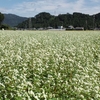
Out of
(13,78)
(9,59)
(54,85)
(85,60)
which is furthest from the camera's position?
(85,60)

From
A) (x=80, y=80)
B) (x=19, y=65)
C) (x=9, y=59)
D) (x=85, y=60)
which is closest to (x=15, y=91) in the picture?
(x=80, y=80)

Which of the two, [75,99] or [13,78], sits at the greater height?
[13,78]

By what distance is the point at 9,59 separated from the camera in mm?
9852

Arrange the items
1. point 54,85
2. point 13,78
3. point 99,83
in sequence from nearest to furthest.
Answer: point 13,78
point 54,85
point 99,83

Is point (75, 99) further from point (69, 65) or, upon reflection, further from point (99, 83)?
point (69, 65)

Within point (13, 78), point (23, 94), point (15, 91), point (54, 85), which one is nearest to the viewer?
point (23, 94)

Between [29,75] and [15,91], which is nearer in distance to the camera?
[15,91]

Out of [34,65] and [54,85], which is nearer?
[54,85]

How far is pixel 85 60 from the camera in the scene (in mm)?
11977

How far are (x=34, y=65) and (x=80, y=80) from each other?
221cm

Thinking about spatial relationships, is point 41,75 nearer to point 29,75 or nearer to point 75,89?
point 29,75

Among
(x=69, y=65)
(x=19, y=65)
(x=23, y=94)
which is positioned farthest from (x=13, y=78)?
(x=69, y=65)

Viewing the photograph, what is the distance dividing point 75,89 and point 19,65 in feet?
8.74

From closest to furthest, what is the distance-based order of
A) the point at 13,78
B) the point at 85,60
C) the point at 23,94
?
1. the point at 23,94
2. the point at 13,78
3. the point at 85,60
